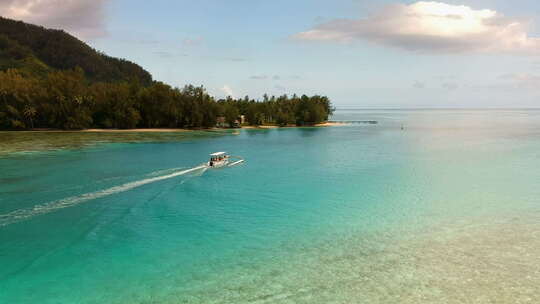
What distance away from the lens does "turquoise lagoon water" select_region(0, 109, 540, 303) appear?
20906 millimetres

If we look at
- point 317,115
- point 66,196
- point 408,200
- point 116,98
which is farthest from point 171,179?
point 317,115

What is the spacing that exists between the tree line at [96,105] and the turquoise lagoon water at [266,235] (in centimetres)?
8629

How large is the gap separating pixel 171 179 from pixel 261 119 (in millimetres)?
129533

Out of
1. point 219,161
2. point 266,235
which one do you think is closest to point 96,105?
point 219,161

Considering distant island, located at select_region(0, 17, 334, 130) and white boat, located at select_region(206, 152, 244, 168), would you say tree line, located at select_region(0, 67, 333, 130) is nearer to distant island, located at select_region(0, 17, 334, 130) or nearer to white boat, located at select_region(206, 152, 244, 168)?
distant island, located at select_region(0, 17, 334, 130)

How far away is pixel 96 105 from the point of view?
145125mm

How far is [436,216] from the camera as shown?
115 ft

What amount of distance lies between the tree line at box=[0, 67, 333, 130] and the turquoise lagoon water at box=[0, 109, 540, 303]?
3397 inches

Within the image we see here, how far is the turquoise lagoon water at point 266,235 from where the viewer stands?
68.6 ft

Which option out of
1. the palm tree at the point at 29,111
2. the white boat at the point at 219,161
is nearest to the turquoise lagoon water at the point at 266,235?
the white boat at the point at 219,161

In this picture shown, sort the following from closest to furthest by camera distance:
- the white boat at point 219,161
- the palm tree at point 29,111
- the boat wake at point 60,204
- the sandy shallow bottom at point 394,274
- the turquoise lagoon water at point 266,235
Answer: the sandy shallow bottom at point 394,274, the turquoise lagoon water at point 266,235, the boat wake at point 60,204, the white boat at point 219,161, the palm tree at point 29,111

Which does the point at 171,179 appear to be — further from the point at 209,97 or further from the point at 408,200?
the point at 209,97

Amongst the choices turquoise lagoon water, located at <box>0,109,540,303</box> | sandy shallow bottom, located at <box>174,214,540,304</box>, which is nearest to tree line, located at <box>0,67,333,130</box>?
turquoise lagoon water, located at <box>0,109,540,303</box>

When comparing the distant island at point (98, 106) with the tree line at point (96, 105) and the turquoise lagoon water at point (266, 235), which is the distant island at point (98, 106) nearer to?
the tree line at point (96, 105)
